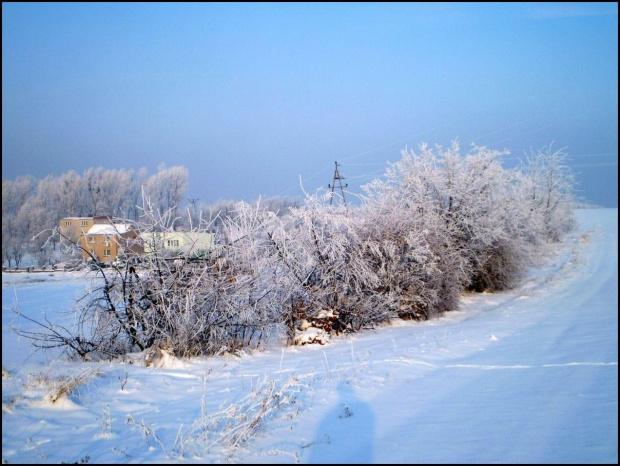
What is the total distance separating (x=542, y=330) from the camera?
11125 millimetres

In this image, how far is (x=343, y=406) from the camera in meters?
5.96

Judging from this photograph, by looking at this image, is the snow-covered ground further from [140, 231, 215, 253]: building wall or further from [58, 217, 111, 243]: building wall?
[140, 231, 215, 253]: building wall

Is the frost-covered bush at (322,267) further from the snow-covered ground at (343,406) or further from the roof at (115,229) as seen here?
the snow-covered ground at (343,406)

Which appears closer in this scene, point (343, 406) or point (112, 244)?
point (343, 406)

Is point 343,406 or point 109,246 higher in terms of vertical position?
point 109,246

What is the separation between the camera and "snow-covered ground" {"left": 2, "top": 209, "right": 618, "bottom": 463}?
4.51 metres

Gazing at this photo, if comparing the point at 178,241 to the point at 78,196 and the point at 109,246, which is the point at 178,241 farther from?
the point at 78,196

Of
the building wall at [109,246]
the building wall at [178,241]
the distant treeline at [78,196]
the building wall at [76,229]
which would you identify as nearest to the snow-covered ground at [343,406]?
the building wall at [109,246]

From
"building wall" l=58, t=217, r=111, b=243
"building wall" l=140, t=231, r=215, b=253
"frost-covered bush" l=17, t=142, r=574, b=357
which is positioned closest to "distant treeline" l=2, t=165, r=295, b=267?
"building wall" l=58, t=217, r=111, b=243

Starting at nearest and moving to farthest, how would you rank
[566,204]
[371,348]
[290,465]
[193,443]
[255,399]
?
[290,465] → [193,443] → [255,399] → [371,348] → [566,204]

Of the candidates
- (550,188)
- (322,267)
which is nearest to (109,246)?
(322,267)

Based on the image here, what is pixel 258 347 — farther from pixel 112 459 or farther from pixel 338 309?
pixel 112 459

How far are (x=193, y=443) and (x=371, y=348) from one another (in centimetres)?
625

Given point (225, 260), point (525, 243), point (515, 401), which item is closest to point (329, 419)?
point (515, 401)
